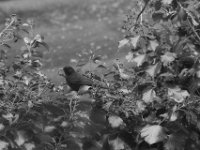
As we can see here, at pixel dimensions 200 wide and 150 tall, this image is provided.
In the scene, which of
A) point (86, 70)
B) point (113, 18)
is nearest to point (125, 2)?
point (113, 18)

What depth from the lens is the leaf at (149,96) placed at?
356cm

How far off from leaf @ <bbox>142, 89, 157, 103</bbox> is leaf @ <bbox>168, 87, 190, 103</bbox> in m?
0.10

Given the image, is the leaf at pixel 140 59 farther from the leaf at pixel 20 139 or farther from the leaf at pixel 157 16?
the leaf at pixel 20 139

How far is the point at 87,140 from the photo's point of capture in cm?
361

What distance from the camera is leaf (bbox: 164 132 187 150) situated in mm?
3584

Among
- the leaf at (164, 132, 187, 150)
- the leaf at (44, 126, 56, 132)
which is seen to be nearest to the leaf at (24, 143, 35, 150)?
the leaf at (44, 126, 56, 132)

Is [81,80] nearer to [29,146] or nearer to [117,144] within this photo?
[117,144]

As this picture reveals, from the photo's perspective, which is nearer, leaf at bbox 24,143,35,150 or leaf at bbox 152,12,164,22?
leaf at bbox 24,143,35,150

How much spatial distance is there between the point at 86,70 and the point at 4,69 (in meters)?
0.50

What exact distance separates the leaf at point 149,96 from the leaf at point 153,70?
3.9 inches

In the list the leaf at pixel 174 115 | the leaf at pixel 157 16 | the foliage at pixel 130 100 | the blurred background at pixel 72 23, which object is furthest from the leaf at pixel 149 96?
the blurred background at pixel 72 23

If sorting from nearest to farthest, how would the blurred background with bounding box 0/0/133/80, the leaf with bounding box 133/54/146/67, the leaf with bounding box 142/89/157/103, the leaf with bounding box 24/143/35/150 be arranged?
the leaf with bounding box 24/143/35/150, the leaf with bounding box 142/89/157/103, the leaf with bounding box 133/54/146/67, the blurred background with bounding box 0/0/133/80

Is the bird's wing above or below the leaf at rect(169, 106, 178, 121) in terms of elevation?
above

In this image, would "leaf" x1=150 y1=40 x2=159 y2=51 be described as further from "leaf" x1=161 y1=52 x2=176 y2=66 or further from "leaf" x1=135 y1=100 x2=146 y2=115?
"leaf" x1=135 y1=100 x2=146 y2=115
